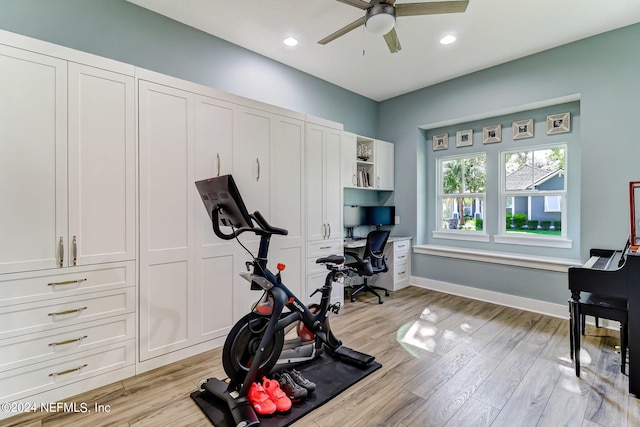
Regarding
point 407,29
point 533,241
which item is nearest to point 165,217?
point 407,29

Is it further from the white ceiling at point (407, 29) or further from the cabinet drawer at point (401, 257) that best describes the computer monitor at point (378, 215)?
the white ceiling at point (407, 29)

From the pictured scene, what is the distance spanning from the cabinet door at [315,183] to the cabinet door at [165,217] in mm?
1314

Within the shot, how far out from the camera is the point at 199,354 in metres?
2.56

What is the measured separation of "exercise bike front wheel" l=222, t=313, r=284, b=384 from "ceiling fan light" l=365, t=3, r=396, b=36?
7.41ft

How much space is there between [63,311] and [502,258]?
180 inches

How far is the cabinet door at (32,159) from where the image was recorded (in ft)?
5.84

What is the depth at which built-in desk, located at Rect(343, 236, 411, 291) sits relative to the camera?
444cm

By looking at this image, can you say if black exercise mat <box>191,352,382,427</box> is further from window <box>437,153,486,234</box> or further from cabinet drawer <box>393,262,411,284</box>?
window <box>437,153,486,234</box>

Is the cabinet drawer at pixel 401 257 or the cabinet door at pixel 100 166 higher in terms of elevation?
the cabinet door at pixel 100 166

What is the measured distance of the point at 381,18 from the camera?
211cm

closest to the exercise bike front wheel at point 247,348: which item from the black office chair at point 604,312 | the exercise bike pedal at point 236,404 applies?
the exercise bike pedal at point 236,404

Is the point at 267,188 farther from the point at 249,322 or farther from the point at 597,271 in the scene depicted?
the point at 597,271

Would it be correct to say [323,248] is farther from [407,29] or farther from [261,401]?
[407,29]

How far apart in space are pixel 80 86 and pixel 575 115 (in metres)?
4.97
